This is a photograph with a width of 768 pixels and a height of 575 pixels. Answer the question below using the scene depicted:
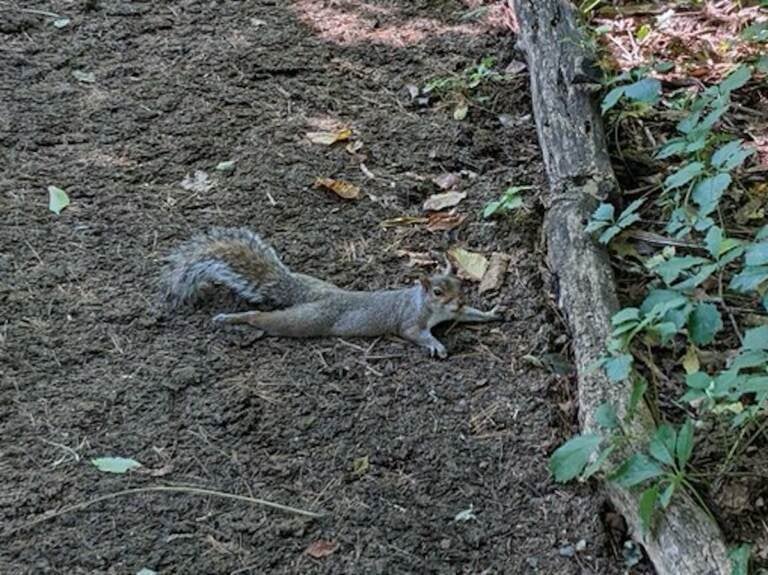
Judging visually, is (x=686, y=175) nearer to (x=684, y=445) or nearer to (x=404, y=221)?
(x=684, y=445)

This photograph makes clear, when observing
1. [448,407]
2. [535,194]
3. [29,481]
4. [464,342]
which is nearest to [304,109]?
[535,194]

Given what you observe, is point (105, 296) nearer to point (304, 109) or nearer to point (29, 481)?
point (29, 481)

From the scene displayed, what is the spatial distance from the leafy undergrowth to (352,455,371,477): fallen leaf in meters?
0.57

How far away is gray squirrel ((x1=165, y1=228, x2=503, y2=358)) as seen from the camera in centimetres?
354

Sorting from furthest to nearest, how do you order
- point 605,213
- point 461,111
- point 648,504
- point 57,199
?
point 461,111
point 57,199
point 605,213
point 648,504

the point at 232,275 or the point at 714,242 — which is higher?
the point at 714,242

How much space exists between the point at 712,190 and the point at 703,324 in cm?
59

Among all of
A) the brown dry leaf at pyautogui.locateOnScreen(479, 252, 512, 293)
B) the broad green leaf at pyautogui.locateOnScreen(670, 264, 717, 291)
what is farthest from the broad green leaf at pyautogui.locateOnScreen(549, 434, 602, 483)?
Answer: the brown dry leaf at pyautogui.locateOnScreen(479, 252, 512, 293)

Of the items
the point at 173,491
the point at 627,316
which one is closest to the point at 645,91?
the point at 627,316

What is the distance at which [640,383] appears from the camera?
284 centimetres

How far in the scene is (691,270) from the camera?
10.7ft

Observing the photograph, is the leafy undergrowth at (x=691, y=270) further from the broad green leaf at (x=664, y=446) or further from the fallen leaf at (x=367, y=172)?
the fallen leaf at (x=367, y=172)

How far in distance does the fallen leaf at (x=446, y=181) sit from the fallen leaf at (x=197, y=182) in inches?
36.0

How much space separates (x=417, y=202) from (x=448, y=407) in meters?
1.15
